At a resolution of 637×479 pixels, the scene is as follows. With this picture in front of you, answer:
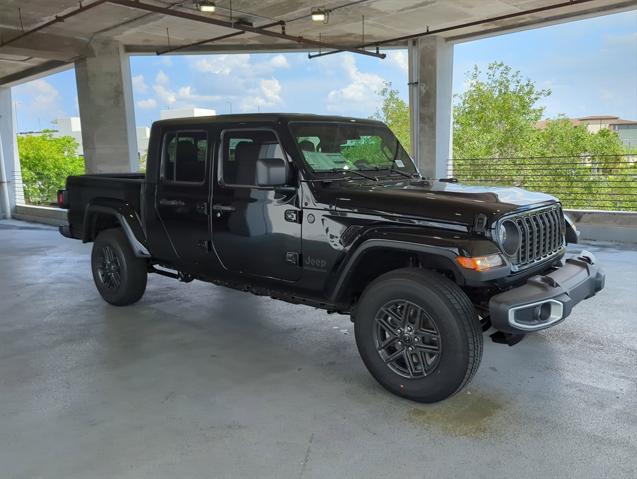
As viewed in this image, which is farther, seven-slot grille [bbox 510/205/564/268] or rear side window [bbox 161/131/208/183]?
rear side window [bbox 161/131/208/183]

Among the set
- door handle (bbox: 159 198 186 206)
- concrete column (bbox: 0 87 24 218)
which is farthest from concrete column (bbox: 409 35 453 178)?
concrete column (bbox: 0 87 24 218)

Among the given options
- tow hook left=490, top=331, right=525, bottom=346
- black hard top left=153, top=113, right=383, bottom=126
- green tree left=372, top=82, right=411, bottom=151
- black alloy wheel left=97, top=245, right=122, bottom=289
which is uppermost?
green tree left=372, top=82, right=411, bottom=151

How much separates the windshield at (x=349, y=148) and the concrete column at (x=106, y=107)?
839 centimetres

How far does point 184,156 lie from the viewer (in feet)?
13.8

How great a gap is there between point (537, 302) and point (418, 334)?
66 centimetres

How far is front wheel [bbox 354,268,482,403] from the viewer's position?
279cm

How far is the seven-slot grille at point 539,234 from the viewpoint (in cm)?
301

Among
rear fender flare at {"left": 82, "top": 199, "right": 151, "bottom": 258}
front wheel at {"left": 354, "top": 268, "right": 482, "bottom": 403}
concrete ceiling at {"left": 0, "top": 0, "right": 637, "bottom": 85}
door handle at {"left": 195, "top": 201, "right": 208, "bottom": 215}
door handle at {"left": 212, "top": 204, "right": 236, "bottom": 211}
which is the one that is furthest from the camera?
concrete ceiling at {"left": 0, "top": 0, "right": 637, "bottom": 85}

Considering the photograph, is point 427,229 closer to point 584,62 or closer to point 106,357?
point 106,357

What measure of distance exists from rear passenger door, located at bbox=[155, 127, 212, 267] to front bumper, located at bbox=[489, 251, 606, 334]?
88.6 inches

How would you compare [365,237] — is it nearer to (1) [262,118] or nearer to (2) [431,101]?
(1) [262,118]

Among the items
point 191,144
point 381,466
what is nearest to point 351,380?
point 381,466

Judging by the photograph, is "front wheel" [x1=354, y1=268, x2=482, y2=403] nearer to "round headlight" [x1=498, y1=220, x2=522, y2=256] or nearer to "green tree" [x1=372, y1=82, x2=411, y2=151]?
"round headlight" [x1=498, y1=220, x2=522, y2=256]

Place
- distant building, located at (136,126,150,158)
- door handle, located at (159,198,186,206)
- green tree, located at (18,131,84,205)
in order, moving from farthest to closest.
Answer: green tree, located at (18,131,84,205)
distant building, located at (136,126,150,158)
door handle, located at (159,198,186,206)
